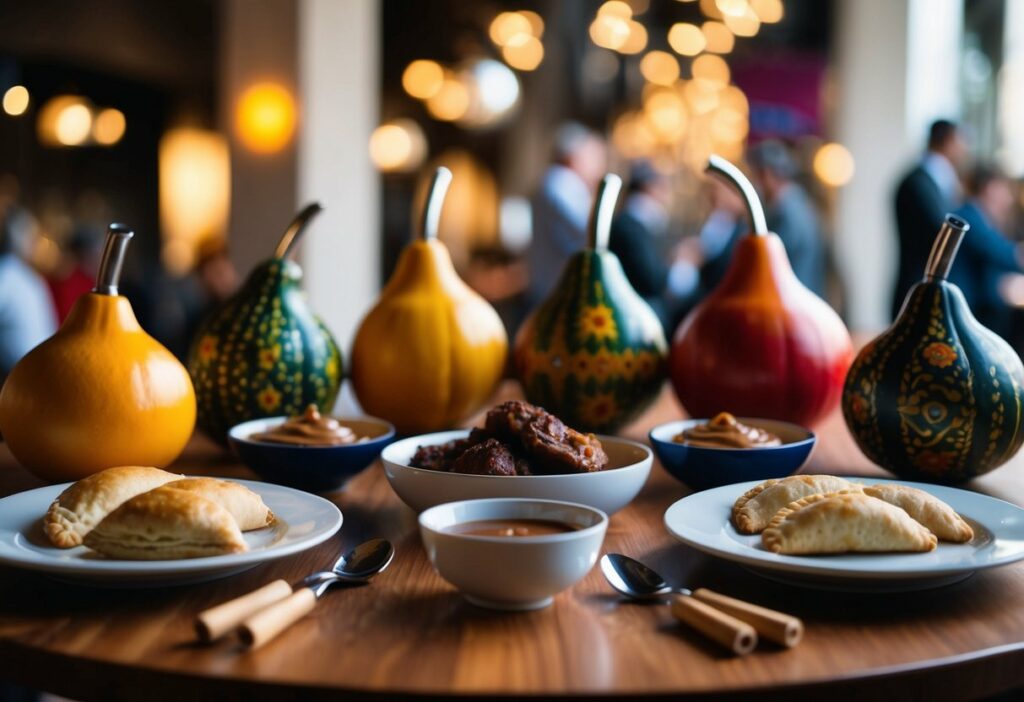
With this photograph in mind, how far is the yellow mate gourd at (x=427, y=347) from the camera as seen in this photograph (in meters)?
1.31

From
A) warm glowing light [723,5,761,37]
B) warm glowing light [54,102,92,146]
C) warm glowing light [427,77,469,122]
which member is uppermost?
warm glowing light [723,5,761,37]

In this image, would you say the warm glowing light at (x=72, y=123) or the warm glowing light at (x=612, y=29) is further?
the warm glowing light at (x=72, y=123)

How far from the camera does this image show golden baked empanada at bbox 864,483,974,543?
0.82m

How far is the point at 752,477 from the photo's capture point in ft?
→ 3.44

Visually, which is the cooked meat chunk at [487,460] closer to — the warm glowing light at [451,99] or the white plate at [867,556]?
the white plate at [867,556]

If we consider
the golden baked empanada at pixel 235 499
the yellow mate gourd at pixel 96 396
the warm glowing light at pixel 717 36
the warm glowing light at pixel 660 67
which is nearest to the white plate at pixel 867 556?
the golden baked empanada at pixel 235 499

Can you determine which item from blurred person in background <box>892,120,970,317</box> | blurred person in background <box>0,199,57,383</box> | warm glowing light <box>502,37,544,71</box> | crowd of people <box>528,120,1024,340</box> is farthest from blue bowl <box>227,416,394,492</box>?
warm glowing light <box>502,37,544,71</box>

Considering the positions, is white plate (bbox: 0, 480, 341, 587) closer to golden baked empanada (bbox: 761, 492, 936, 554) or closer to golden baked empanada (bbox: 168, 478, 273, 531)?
golden baked empanada (bbox: 168, 478, 273, 531)

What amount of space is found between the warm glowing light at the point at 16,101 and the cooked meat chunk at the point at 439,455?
6.15 metres

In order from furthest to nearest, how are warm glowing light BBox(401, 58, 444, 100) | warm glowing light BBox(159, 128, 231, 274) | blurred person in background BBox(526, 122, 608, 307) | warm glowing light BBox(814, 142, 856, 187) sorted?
1. warm glowing light BBox(159, 128, 231, 274)
2. warm glowing light BBox(401, 58, 444, 100)
3. warm glowing light BBox(814, 142, 856, 187)
4. blurred person in background BBox(526, 122, 608, 307)

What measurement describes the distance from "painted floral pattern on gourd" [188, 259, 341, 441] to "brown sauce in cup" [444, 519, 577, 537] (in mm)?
550

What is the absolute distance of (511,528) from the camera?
0.76 m

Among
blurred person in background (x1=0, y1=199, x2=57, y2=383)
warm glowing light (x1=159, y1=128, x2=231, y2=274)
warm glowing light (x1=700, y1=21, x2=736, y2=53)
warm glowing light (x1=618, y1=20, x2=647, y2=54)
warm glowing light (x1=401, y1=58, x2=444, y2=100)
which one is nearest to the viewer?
blurred person in background (x1=0, y1=199, x2=57, y2=383)

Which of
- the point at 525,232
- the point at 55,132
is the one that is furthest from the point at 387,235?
the point at 55,132
